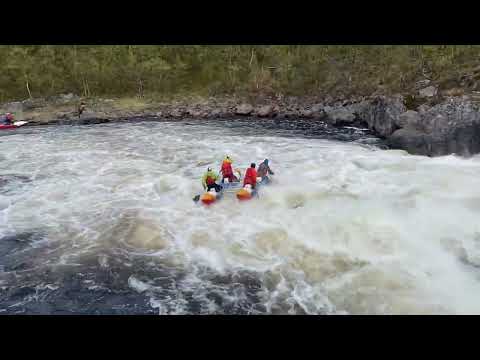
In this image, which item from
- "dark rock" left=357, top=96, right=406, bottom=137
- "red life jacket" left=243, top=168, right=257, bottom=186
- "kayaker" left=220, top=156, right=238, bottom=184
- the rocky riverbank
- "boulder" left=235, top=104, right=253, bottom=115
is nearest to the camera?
"red life jacket" left=243, top=168, right=257, bottom=186

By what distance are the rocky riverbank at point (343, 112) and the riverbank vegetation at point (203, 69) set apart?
258cm

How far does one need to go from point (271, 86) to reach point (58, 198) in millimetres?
25636

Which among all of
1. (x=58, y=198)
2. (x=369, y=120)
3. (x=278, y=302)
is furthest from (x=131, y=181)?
(x=369, y=120)

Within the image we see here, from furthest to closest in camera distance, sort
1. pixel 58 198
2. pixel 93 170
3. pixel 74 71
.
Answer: pixel 74 71
pixel 93 170
pixel 58 198

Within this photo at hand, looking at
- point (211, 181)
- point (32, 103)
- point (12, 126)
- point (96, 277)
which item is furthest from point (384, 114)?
point (32, 103)

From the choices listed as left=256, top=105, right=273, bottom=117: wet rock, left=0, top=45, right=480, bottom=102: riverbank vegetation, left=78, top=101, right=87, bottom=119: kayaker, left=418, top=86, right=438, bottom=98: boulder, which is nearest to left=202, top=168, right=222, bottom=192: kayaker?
left=418, top=86, right=438, bottom=98: boulder

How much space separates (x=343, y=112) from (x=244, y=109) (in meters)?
8.61

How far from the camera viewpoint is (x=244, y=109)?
32656 mm

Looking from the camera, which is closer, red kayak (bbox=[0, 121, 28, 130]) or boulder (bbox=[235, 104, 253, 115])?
red kayak (bbox=[0, 121, 28, 130])

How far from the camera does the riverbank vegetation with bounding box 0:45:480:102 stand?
32750 millimetres

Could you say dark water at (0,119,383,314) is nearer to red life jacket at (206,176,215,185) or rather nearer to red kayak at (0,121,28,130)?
red life jacket at (206,176,215,185)
